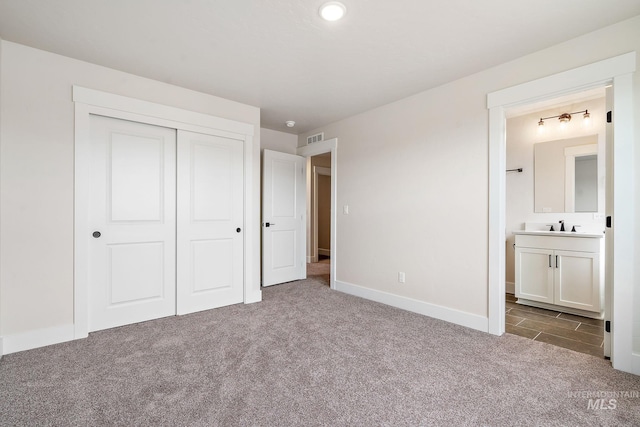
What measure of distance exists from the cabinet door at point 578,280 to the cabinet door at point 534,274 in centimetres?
8

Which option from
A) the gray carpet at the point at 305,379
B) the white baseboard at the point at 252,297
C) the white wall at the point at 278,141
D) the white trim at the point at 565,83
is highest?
the white wall at the point at 278,141

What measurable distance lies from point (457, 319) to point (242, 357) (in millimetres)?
2124

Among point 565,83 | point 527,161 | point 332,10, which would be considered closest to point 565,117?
point 527,161

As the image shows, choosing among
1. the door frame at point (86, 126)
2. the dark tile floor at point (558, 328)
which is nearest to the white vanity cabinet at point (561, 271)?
the dark tile floor at point (558, 328)

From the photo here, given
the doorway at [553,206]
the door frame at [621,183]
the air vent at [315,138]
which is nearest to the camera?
the door frame at [621,183]

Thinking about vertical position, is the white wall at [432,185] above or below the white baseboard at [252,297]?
above

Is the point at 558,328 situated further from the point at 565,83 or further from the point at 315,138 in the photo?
the point at 315,138

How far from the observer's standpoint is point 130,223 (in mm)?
2918

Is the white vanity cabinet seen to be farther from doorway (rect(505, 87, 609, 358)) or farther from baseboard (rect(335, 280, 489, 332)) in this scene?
baseboard (rect(335, 280, 489, 332))

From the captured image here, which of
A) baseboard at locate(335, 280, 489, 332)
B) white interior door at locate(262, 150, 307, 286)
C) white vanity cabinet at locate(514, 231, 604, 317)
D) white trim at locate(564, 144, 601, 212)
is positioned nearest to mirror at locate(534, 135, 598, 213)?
white trim at locate(564, 144, 601, 212)

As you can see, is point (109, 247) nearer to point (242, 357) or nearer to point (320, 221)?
point (242, 357)

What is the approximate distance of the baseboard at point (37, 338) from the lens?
2326 mm

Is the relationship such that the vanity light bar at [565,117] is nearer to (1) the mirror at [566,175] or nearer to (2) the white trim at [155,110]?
(1) the mirror at [566,175]

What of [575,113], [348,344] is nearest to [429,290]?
[348,344]
